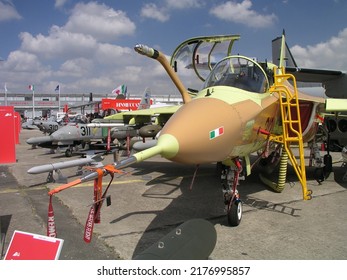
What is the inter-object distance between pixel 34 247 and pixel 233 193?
3.38 meters

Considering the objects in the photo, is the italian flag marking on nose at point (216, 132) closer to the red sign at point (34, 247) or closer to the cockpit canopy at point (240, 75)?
the cockpit canopy at point (240, 75)

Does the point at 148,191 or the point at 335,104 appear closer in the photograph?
the point at 335,104

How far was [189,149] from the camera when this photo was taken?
11.7 feet

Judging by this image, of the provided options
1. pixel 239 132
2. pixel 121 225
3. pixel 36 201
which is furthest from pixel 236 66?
pixel 36 201

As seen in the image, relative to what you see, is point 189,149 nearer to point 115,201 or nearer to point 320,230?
point 320,230

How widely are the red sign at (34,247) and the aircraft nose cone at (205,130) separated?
Answer: 1356 millimetres

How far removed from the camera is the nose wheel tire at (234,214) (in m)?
5.46

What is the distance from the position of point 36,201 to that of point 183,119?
196 inches

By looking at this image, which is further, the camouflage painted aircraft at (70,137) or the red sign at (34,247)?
the camouflage painted aircraft at (70,137)

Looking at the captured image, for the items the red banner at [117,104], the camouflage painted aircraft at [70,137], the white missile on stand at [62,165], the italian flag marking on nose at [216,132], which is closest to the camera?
the italian flag marking on nose at [216,132]

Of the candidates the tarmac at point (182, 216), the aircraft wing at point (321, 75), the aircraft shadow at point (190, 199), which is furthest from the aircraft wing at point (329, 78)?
the tarmac at point (182, 216)

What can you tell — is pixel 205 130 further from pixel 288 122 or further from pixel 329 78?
pixel 329 78

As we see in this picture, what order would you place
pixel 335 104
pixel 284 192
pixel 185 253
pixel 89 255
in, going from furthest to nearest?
pixel 284 192 → pixel 335 104 → pixel 89 255 → pixel 185 253

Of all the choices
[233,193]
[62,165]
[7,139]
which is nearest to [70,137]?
[7,139]
